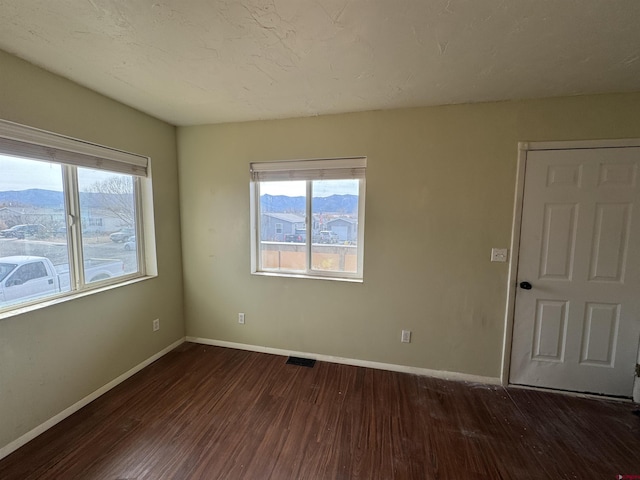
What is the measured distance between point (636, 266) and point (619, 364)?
79 cm

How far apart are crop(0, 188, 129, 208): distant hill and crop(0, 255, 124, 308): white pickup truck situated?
0.34 metres

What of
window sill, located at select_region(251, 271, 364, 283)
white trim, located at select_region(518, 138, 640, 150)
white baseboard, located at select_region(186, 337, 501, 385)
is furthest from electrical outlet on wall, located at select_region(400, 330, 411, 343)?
white trim, located at select_region(518, 138, 640, 150)

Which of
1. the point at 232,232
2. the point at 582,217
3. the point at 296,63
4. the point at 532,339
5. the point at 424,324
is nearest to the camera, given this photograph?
the point at 296,63

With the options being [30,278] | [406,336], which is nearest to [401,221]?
[406,336]

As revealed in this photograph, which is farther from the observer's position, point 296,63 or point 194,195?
point 194,195

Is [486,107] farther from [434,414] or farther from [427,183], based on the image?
[434,414]

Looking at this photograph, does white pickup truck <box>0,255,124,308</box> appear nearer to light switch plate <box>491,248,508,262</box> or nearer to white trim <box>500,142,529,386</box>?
light switch plate <box>491,248,508,262</box>

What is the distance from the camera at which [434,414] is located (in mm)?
1859

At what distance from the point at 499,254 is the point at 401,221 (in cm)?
84

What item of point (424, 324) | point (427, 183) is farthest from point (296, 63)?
point (424, 324)

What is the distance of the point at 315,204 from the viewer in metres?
2.52

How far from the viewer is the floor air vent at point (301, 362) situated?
8.14 feet

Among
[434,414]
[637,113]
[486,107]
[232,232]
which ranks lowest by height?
[434,414]

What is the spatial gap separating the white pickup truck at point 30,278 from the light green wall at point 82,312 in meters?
0.14
